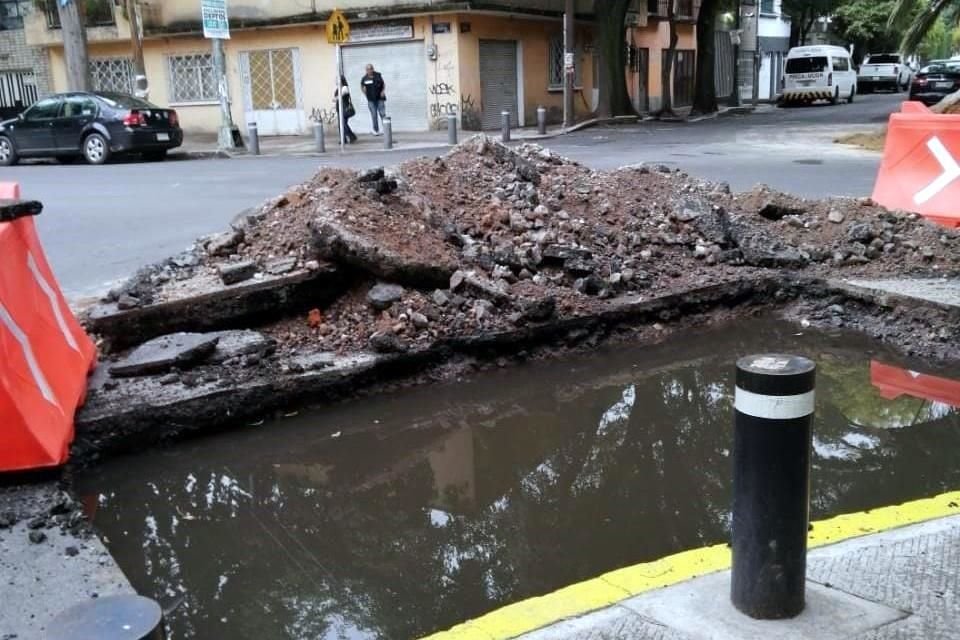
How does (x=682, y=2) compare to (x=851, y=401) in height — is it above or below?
above

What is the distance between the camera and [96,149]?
67.7 ft

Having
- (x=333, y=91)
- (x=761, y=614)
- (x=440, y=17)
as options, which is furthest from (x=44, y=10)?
(x=761, y=614)

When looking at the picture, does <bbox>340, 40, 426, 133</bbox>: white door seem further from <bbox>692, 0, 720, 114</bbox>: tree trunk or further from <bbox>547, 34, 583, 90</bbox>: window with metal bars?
<bbox>692, 0, 720, 114</bbox>: tree trunk

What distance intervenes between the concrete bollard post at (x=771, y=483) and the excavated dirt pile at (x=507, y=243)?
350cm

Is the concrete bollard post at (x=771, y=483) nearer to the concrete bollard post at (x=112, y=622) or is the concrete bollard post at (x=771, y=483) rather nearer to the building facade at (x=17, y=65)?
the concrete bollard post at (x=112, y=622)

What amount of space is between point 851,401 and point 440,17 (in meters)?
22.9

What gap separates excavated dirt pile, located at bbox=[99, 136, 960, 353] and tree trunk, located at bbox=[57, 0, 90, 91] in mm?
19255

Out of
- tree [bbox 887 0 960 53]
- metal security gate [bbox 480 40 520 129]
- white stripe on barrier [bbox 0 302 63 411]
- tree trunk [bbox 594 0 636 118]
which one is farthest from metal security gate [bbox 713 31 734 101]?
white stripe on barrier [bbox 0 302 63 411]

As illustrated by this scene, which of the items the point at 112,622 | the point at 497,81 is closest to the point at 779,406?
the point at 112,622

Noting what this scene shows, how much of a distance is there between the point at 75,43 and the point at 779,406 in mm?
25691

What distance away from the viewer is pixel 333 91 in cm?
2834

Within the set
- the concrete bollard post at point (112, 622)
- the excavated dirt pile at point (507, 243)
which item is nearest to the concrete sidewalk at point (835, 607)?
the concrete bollard post at point (112, 622)

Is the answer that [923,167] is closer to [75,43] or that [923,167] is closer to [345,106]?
[345,106]

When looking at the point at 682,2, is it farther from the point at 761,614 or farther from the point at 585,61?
the point at 761,614
